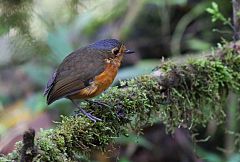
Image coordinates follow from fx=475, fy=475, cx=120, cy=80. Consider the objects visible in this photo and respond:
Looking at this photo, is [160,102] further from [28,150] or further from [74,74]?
[28,150]

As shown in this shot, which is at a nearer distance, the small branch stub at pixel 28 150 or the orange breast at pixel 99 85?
the small branch stub at pixel 28 150

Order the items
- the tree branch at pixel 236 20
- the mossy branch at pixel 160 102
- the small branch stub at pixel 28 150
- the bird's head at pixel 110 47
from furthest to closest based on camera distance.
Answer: the tree branch at pixel 236 20
the bird's head at pixel 110 47
the mossy branch at pixel 160 102
the small branch stub at pixel 28 150

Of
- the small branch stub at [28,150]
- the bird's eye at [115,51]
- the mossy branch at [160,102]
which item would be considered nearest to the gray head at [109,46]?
the bird's eye at [115,51]

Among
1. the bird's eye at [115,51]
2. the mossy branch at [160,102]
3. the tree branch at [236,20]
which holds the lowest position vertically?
the mossy branch at [160,102]

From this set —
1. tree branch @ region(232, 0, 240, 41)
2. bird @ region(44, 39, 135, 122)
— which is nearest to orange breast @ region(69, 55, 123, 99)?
bird @ region(44, 39, 135, 122)

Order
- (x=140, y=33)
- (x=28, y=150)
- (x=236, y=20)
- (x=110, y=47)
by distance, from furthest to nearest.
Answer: (x=140, y=33), (x=236, y=20), (x=110, y=47), (x=28, y=150)

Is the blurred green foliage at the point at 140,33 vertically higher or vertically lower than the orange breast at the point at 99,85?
higher

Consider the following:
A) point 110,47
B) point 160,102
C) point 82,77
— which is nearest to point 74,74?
point 82,77

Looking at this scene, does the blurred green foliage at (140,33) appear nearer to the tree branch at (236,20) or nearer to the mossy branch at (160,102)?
the tree branch at (236,20)
